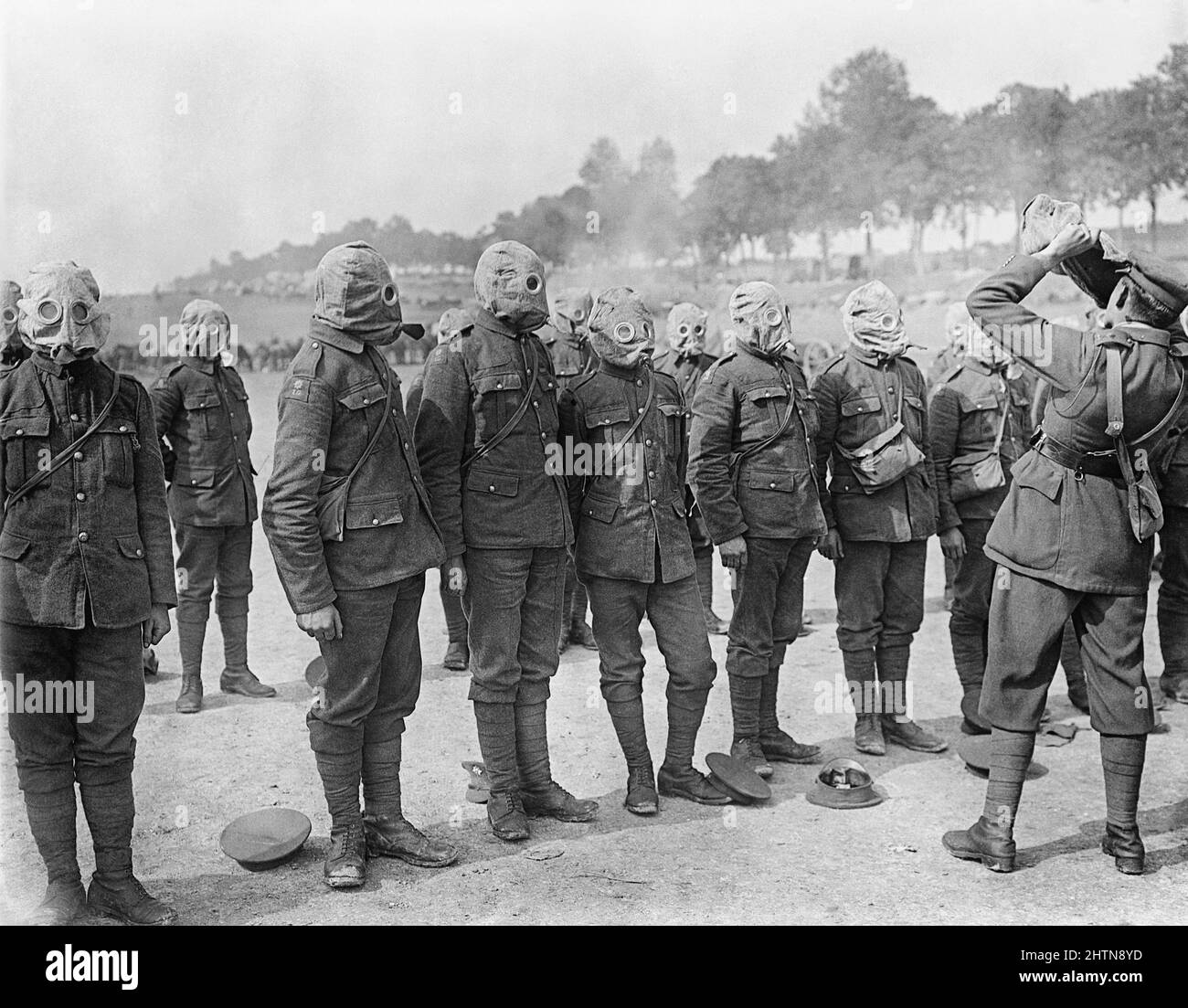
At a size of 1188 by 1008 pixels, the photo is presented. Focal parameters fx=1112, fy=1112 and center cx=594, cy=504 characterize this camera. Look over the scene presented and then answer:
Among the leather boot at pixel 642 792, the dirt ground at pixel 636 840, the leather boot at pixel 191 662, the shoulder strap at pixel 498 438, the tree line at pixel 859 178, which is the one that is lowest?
the dirt ground at pixel 636 840

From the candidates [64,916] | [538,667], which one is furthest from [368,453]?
[64,916]

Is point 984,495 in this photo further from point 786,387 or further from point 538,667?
point 538,667

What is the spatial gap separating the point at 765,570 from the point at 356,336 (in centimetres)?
236

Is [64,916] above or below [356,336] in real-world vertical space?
below

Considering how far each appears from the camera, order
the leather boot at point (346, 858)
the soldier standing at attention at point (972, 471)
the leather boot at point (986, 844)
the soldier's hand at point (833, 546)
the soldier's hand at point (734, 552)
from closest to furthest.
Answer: the leather boot at point (346, 858) → the leather boot at point (986, 844) → the soldier's hand at point (734, 552) → the soldier's hand at point (833, 546) → the soldier standing at attention at point (972, 471)

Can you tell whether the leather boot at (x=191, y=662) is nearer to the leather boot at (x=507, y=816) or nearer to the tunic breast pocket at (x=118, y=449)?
the leather boot at (x=507, y=816)

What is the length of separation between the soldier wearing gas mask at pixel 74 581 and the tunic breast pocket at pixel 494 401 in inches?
52.6

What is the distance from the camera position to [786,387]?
219 inches

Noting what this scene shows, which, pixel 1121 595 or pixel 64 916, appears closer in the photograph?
pixel 64 916

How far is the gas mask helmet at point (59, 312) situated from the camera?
3811mm

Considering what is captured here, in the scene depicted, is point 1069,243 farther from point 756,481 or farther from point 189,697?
point 189,697

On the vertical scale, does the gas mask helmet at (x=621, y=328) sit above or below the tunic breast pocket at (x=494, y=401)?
above

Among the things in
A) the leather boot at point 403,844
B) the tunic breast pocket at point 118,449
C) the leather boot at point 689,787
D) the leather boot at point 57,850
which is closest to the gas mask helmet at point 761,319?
the leather boot at point 689,787

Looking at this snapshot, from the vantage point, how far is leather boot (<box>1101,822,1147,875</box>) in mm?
4469
